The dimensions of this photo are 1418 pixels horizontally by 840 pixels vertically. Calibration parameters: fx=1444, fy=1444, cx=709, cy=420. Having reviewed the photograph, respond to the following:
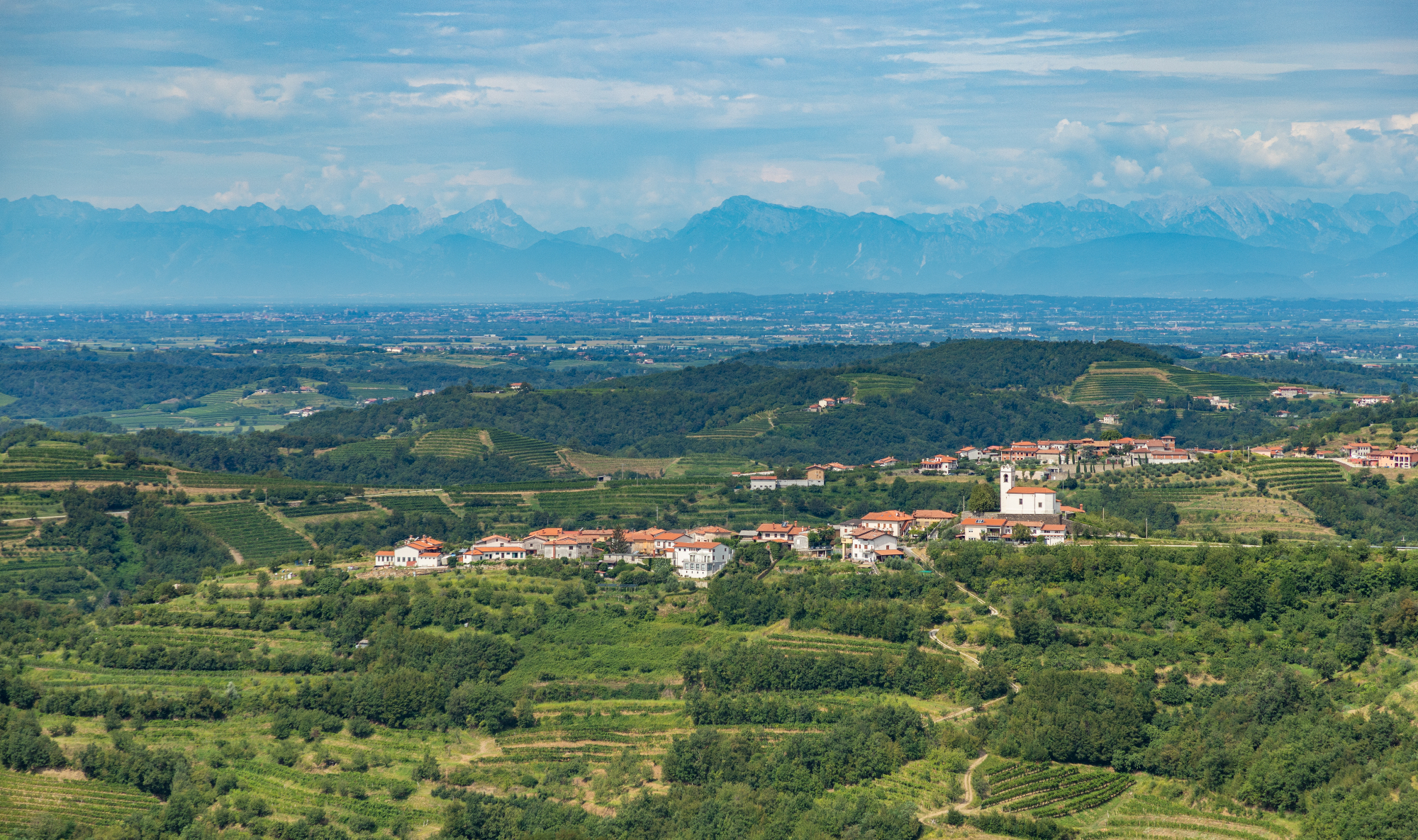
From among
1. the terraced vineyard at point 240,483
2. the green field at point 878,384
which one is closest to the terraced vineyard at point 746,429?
the green field at point 878,384

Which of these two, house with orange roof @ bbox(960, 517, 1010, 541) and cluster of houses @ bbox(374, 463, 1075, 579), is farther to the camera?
cluster of houses @ bbox(374, 463, 1075, 579)

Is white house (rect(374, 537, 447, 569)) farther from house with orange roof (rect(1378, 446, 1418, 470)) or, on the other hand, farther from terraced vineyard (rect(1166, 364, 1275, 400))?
terraced vineyard (rect(1166, 364, 1275, 400))

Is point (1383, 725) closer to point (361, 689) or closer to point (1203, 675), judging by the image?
point (1203, 675)

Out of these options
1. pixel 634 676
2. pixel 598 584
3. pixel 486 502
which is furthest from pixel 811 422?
pixel 634 676

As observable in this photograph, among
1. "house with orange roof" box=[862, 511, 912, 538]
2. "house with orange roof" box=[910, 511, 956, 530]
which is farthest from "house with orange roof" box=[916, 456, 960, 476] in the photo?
"house with orange roof" box=[862, 511, 912, 538]

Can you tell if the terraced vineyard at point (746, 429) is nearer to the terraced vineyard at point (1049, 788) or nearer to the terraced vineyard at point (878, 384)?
the terraced vineyard at point (878, 384)

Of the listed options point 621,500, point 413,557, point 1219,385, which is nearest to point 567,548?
point 413,557

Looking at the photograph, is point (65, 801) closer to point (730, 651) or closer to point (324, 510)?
point (730, 651)
